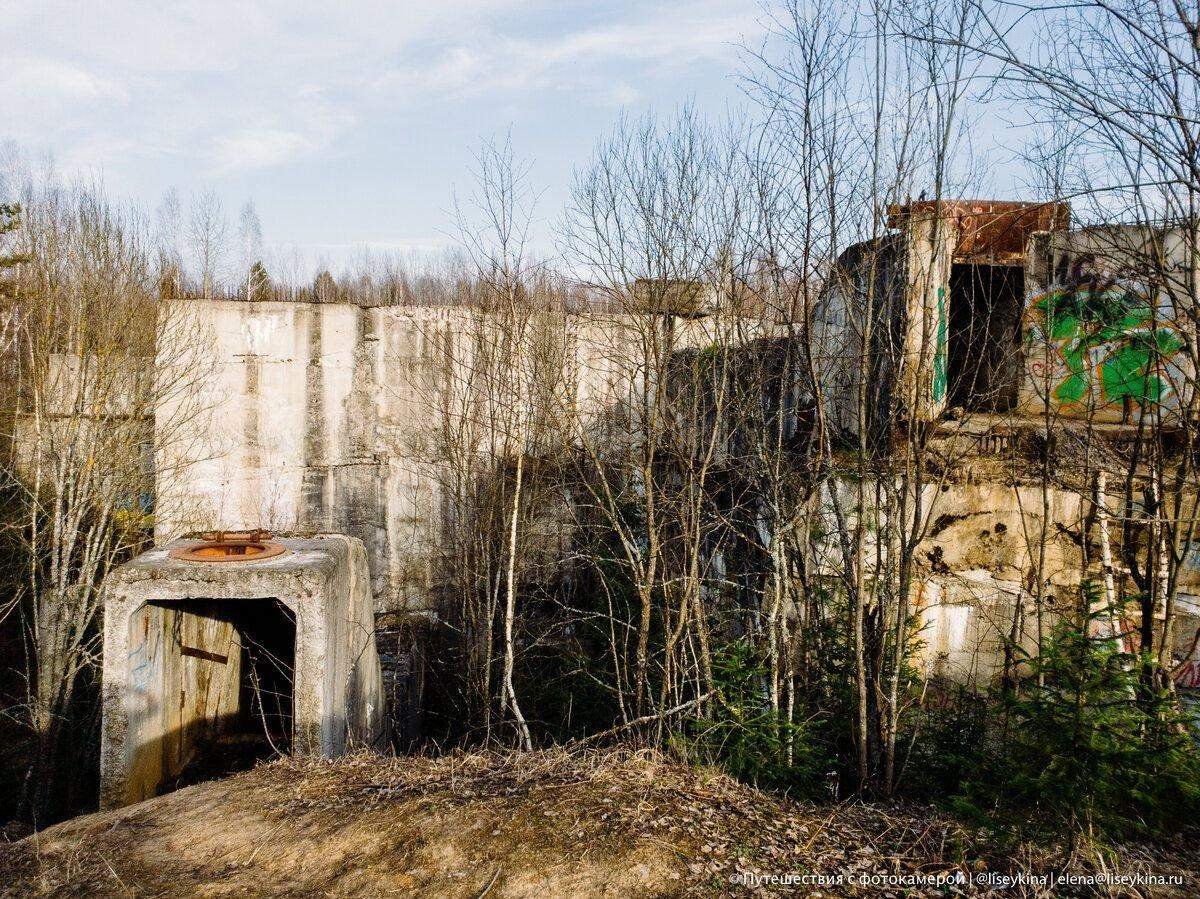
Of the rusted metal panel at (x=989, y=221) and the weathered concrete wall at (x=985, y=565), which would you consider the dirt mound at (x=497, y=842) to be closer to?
the weathered concrete wall at (x=985, y=565)

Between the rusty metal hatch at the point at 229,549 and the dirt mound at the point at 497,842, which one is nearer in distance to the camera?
the dirt mound at the point at 497,842

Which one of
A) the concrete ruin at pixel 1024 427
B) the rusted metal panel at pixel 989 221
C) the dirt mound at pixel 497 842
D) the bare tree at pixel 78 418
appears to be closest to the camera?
the dirt mound at pixel 497 842

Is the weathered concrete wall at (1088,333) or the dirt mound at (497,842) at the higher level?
the weathered concrete wall at (1088,333)

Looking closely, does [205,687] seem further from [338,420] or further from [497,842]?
[338,420]

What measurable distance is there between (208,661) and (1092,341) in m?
9.34

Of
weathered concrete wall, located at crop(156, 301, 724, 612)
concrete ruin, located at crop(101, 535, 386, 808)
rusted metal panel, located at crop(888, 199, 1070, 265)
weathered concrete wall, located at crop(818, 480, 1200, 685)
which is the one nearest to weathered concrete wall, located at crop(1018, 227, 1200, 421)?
rusted metal panel, located at crop(888, 199, 1070, 265)

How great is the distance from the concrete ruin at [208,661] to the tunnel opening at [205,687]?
2 cm

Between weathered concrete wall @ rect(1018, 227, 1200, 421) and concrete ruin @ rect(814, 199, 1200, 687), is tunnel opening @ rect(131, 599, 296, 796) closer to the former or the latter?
concrete ruin @ rect(814, 199, 1200, 687)

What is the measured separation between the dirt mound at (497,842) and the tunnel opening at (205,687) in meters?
1.25

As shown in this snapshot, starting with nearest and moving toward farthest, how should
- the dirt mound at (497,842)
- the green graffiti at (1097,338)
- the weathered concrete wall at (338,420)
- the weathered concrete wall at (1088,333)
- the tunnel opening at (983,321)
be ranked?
the dirt mound at (497,842) < the weathered concrete wall at (1088,333) < the green graffiti at (1097,338) < the tunnel opening at (983,321) < the weathered concrete wall at (338,420)

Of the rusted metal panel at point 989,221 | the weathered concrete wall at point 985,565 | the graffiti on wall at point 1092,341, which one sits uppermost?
the rusted metal panel at point 989,221

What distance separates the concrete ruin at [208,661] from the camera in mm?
6238

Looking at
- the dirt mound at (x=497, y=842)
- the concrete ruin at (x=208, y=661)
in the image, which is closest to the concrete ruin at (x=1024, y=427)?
the dirt mound at (x=497, y=842)

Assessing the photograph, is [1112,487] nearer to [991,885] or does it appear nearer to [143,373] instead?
[991,885]
